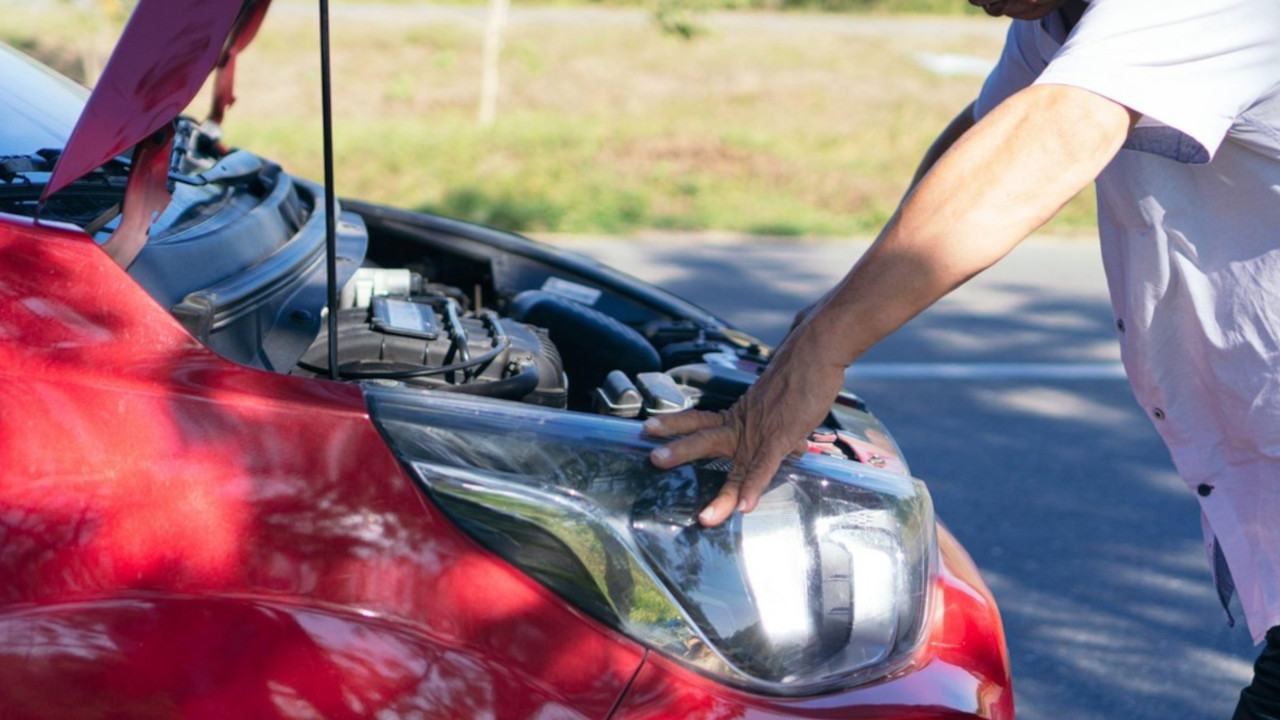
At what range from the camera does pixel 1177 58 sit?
1.79 m

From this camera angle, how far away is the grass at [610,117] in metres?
9.15

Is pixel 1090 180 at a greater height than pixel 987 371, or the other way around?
pixel 1090 180

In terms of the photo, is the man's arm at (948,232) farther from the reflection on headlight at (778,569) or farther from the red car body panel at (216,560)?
the red car body panel at (216,560)

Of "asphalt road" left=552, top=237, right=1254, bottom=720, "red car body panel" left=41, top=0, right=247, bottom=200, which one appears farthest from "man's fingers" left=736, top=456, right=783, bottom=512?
"asphalt road" left=552, top=237, right=1254, bottom=720

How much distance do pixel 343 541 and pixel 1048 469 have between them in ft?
12.1

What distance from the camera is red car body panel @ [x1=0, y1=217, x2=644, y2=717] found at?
150 cm

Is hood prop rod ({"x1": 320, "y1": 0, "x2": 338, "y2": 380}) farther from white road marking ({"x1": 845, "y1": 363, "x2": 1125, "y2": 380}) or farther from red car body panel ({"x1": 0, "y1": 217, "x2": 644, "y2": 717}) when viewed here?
white road marking ({"x1": 845, "y1": 363, "x2": 1125, "y2": 380})

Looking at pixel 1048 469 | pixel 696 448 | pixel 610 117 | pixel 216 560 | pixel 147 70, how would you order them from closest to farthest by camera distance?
pixel 216 560
pixel 147 70
pixel 696 448
pixel 1048 469
pixel 610 117

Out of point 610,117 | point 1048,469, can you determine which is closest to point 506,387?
point 1048,469

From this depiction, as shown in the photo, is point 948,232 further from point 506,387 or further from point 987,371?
point 987,371

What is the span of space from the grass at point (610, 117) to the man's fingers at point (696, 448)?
6.66m

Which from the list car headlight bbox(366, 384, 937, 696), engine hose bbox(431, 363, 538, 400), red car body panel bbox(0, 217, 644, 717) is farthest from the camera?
engine hose bbox(431, 363, 538, 400)

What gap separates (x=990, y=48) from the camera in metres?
19.3

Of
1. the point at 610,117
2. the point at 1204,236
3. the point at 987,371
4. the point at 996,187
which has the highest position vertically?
the point at 996,187
